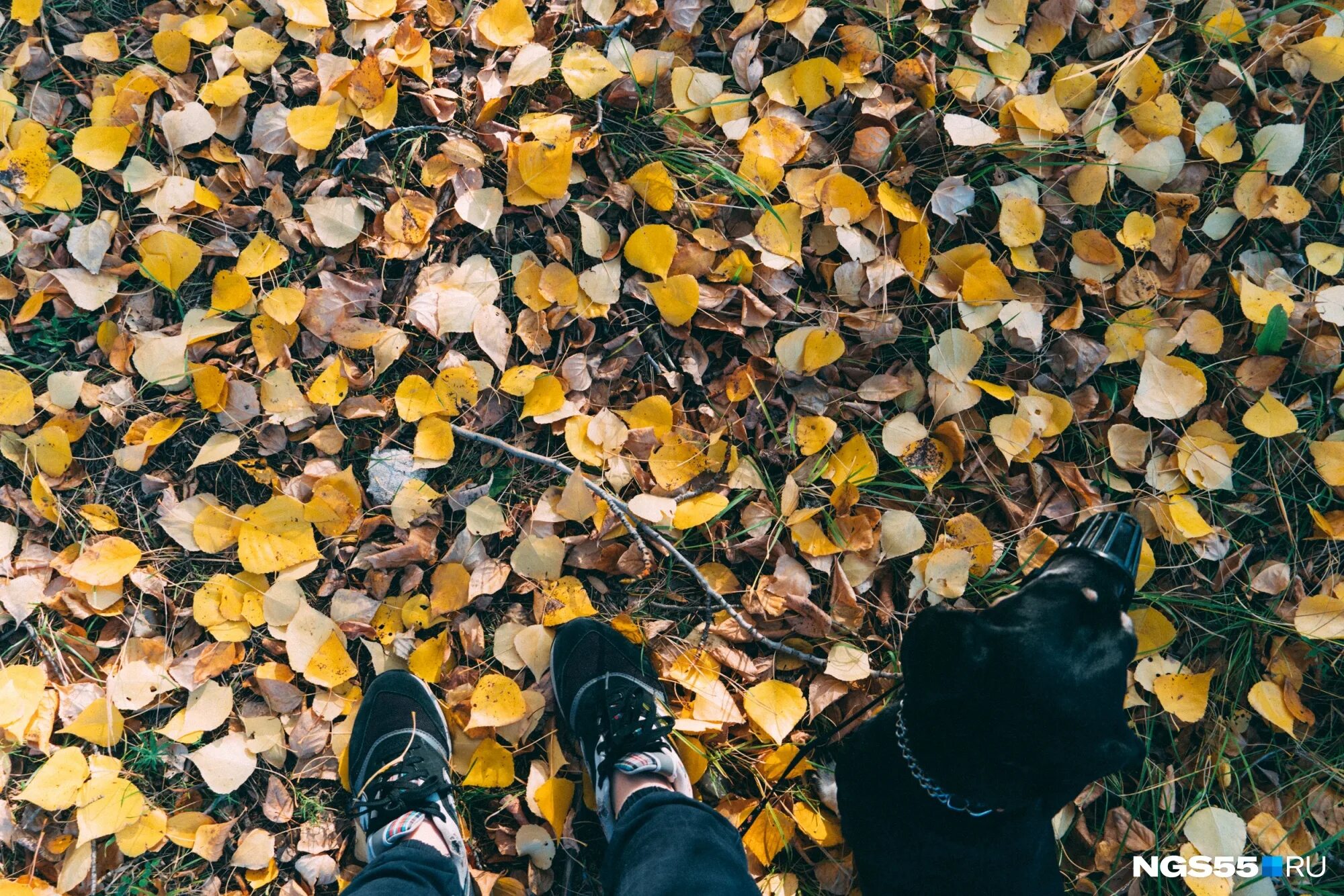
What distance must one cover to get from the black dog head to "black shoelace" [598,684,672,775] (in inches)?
24.1

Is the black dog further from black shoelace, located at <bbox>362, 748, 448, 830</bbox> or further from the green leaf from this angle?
black shoelace, located at <bbox>362, 748, 448, 830</bbox>

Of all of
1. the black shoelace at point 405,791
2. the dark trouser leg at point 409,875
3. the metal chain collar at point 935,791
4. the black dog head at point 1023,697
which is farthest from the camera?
the black shoelace at point 405,791

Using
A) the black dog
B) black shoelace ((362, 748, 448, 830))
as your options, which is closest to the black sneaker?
black shoelace ((362, 748, 448, 830))

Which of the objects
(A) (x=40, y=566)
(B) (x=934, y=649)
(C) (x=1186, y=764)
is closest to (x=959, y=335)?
(B) (x=934, y=649)

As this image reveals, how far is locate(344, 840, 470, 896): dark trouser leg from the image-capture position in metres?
1.60

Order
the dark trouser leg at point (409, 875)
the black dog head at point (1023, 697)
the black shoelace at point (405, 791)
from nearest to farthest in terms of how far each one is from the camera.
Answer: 1. the black dog head at point (1023, 697)
2. the dark trouser leg at point (409, 875)
3. the black shoelace at point (405, 791)

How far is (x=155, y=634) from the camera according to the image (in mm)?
1833

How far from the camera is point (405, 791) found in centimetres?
174

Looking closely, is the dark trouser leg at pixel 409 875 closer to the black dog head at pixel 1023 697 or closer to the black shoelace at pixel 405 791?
the black shoelace at pixel 405 791

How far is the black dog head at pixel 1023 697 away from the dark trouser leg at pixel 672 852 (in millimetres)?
458

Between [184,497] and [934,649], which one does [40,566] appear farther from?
[934,649]

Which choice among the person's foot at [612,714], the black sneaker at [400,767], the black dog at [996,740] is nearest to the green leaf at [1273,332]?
the black dog at [996,740]

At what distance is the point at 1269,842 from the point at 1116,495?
835 millimetres

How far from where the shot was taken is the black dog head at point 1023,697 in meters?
1.26
